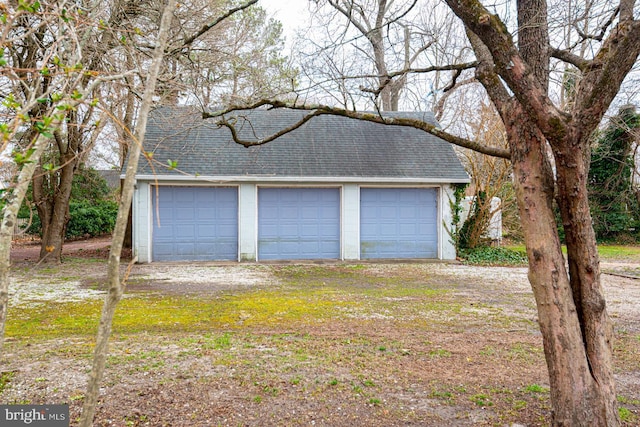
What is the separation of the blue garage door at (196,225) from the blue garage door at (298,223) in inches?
34.0

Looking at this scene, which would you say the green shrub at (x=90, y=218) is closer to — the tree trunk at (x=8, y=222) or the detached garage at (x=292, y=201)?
the detached garage at (x=292, y=201)

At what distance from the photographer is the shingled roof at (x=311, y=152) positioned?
12594 mm

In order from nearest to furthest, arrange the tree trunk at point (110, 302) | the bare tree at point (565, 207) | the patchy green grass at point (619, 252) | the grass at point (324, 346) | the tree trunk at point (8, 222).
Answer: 1. the tree trunk at point (110, 302)
2. the tree trunk at point (8, 222)
3. the bare tree at point (565, 207)
4. the grass at point (324, 346)
5. the patchy green grass at point (619, 252)

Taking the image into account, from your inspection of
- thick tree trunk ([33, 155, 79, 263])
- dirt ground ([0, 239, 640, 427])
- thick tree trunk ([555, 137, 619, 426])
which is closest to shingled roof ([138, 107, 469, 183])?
thick tree trunk ([33, 155, 79, 263])

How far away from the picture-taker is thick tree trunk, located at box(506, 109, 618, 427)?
9.52 ft

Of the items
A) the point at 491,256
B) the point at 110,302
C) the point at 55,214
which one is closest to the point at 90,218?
the point at 55,214

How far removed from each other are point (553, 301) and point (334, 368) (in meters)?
2.05

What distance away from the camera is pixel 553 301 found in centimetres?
296

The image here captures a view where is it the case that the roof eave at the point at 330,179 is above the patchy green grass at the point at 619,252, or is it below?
above

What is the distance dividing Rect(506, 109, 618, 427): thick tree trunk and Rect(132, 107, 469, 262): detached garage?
958 cm

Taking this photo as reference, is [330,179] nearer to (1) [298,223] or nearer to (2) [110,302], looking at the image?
(1) [298,223]

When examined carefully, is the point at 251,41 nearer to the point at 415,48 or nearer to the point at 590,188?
the point at 415,48

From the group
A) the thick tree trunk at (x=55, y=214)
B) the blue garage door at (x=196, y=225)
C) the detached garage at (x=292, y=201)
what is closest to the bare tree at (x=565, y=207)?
the detached garage at (x=292, y=201)

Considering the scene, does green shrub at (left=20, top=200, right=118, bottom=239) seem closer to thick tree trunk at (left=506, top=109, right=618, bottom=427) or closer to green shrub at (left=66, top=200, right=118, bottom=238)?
green shrub at (left=66, top=200, right=118, bottom=238)
